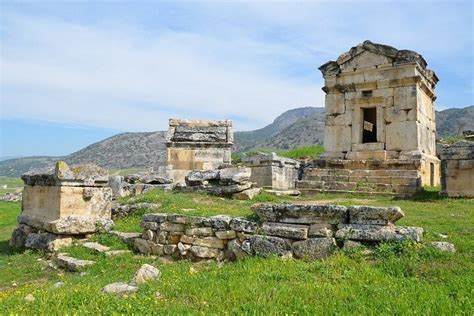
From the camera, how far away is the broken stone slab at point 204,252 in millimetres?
A: 7422

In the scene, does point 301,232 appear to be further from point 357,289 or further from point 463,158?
point 463,158

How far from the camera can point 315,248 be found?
625 centimetres

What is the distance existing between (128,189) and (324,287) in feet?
38.3

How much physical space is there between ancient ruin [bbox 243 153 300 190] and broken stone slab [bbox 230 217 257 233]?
22.6 feet

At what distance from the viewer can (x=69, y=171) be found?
31.0 feet

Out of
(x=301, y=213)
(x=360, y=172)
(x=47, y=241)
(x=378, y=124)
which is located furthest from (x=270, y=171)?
(x=301, y=213)

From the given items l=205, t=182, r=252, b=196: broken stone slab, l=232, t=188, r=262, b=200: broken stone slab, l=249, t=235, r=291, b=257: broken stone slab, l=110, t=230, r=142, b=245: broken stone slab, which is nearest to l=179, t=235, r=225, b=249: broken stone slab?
l=249, t=235, r=291, b=257: broken stone slab

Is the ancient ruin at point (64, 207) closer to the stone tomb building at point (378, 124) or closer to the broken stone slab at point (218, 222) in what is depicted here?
the broken stone slab at point (218, 222)

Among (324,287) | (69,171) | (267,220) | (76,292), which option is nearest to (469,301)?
(324,287)

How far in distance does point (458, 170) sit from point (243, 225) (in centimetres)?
775

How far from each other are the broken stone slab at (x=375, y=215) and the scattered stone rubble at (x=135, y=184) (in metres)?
9.50

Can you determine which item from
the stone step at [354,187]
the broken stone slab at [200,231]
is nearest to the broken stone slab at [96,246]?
the broken stone slab at [200,231]

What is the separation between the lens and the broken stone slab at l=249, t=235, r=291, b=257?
6.55 meters

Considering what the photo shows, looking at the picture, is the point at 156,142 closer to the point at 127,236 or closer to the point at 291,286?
the point at 127,236
